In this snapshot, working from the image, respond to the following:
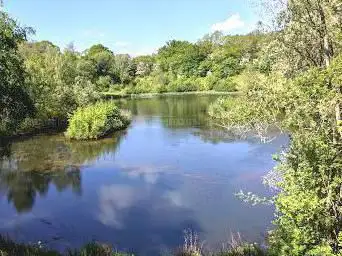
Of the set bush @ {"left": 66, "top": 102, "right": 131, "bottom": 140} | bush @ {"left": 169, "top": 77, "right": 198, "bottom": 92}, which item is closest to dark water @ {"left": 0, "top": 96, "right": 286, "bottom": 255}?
bush @ {"left": 66, "top": 102, "right": 131, "bottom": 140}

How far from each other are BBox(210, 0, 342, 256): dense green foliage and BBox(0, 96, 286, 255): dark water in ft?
19.8

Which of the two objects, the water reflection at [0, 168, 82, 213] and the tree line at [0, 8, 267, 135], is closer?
the tree line at [0, 8, 267, 135]

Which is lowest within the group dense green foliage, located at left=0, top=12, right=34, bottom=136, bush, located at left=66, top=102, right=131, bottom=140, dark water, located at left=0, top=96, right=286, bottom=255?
dark water, located at left=0, top=96, right=286, bottom=255

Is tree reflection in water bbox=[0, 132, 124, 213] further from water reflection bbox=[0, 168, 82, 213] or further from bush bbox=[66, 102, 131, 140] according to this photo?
bush bbox=[66, 102, 131, 140]

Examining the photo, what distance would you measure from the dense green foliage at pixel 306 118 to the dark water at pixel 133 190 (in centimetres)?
604

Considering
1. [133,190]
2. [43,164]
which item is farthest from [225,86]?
[133,190]

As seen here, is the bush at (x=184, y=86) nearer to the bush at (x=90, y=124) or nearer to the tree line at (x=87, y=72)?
the tree line at (x=87, y=72)

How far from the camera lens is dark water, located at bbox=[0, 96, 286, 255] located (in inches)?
677

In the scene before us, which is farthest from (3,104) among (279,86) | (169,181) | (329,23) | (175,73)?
(175,73)

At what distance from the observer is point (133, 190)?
22.7 meters

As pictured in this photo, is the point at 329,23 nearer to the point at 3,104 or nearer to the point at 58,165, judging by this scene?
the point at 3,104

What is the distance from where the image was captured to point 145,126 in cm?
4503

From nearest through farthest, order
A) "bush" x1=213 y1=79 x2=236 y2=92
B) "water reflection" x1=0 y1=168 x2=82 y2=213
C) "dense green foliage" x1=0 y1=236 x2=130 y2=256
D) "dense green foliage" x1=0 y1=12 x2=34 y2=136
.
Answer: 1. "dense green foliage" x1=0 y1=236 x2=130 y2=256
2. "dense green foliage" x1=0 y1=12 x2=34 y2=136
3. "water reflection" x1=0 y1=168 x2=82 y2=213
4. "bush" x1=213 y1=79 x2=236 y2=92

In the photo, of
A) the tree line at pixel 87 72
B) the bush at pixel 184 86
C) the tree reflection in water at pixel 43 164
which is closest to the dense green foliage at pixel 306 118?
the tree line at pixel 87 72
